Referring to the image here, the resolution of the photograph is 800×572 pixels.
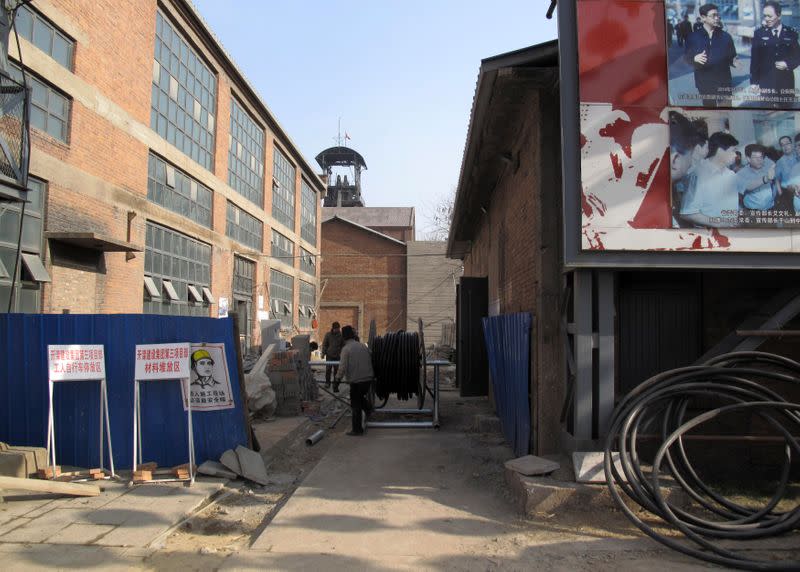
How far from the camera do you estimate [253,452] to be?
7.58 meters

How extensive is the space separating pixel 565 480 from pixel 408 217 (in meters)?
58.6

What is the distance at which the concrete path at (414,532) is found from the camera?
475cm

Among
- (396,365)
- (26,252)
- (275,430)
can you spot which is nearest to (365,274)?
(26,252)

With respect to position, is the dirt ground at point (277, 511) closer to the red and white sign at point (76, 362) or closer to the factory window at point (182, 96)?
the red and white sign at point (76, 362)

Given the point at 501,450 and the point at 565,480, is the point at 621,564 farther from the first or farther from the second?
the point at 501,450

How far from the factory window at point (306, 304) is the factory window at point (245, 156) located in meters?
10.8

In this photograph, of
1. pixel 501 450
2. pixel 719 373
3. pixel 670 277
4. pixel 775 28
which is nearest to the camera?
pixel 719 373

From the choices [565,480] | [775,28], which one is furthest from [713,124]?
[565,480]

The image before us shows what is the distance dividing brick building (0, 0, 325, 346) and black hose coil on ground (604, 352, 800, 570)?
36.5 feet

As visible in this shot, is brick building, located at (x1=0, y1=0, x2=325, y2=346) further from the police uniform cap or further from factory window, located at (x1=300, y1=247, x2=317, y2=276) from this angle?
factory window, located at (x1=300, y1=247, x2=317, y2=276)

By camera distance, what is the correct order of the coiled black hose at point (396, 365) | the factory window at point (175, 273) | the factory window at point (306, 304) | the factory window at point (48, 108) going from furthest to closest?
the factory window at point (306, 304) → the factory window at point (175, 273) → the factory window at point (48, 108) → the coiled black hose at point (396, 365)

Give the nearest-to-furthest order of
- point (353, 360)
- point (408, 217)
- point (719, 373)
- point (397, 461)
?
point (719, 373), point (397, 461), point (353, 360), point (408, 217)

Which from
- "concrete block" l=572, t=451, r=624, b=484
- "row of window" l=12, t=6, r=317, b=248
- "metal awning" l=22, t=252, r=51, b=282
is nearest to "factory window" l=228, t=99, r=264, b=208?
"row of window" l=12, t=6, r=317, b=248

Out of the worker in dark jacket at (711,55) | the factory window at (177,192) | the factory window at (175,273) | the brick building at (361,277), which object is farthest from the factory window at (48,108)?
the brick building at (361,277)
